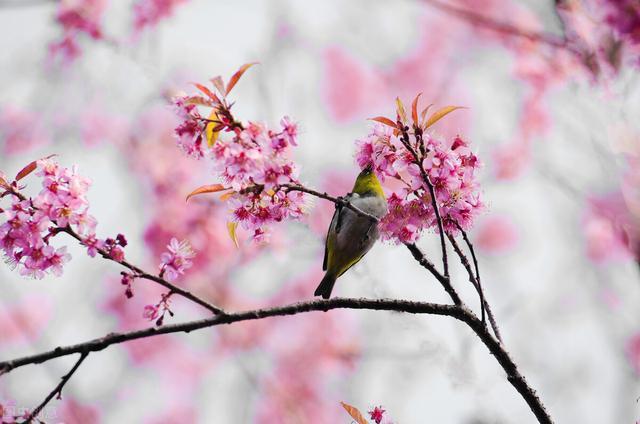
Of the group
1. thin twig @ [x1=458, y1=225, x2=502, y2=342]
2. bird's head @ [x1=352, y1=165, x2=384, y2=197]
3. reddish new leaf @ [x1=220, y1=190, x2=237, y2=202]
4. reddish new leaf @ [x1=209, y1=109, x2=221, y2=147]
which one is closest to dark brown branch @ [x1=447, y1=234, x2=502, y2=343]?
thin twig @ [x1=458, y1=225, x2=502, y2=342]

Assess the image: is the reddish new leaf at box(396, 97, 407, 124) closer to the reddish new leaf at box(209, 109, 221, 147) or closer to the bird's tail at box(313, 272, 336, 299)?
the reddish new leaf at box(209, 109, 221, 147)

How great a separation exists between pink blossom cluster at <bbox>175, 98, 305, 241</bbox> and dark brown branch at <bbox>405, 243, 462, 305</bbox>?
1.96 feet

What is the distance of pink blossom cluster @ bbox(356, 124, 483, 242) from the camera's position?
9.46 feet

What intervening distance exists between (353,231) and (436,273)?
153 centimetres

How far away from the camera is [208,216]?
10.1 m

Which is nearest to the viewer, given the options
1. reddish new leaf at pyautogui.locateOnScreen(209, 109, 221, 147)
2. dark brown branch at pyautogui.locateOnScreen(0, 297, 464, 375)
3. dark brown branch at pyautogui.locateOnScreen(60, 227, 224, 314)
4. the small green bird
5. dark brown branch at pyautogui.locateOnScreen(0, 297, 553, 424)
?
dark brown branch at pyautogui.locateOnScreen(0, 297, 464, 375)

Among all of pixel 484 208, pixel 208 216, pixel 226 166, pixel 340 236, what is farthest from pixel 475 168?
pixel 208 216

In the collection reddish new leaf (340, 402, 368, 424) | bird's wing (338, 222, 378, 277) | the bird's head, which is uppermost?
the bird's head

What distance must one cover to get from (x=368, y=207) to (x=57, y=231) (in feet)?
6.93

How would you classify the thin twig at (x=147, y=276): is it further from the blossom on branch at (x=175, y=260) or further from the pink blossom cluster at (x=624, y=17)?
the pink blossom cluster at (x=624, y=17)

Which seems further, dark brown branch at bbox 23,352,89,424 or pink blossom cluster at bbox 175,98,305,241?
pink blossom cluster at bbox 175,98,305,241

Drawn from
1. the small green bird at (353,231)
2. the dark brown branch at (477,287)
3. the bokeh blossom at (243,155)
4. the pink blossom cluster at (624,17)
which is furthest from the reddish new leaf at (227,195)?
the pink blossom cluster at (624,17)

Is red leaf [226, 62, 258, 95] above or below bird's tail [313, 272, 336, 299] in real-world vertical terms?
below

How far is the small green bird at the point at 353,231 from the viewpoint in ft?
13.8
